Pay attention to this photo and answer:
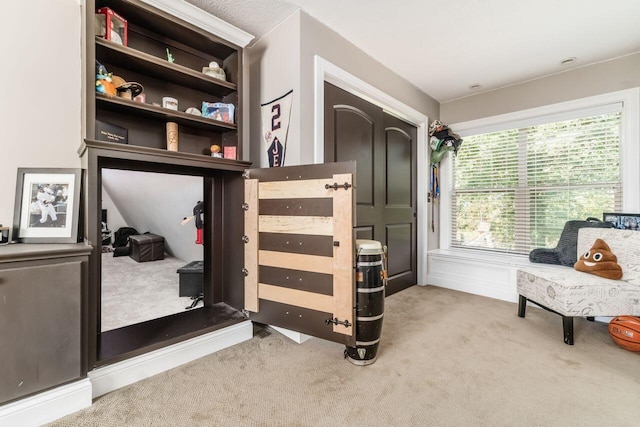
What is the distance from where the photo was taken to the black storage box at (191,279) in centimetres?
222

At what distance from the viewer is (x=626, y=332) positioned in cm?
188

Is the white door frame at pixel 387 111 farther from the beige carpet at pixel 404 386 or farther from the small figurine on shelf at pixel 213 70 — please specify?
the beige carpet at pixel 404 386

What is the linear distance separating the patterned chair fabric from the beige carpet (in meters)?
0.26

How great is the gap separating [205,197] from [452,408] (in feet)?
7.15

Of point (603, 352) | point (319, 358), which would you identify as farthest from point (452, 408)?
point (603, 352)

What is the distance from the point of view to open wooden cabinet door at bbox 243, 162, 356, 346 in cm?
164

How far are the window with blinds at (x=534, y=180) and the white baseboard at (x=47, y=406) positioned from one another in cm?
393

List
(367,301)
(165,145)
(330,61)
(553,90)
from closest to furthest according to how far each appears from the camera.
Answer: (367,301) < (165,145) < (330,61) < (553,90)

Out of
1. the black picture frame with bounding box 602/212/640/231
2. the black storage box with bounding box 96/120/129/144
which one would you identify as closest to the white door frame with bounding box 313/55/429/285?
the black storage box with bounding box 96/120/129/144

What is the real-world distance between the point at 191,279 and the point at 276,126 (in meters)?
1.46

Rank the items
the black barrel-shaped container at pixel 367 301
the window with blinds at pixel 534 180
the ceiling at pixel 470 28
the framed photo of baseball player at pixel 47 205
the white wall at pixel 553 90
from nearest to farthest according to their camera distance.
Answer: the framed photo of baseball player at pixel 47 205
the black barrel-shaped container at pixel 367 301
the ceiling at pixel 470 28
the white wall at pixel 553 90
the window with blinds at pixel 534 180

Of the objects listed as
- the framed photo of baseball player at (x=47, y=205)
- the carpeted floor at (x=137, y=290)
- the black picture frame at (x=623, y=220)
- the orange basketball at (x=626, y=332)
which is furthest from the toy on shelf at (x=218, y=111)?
the black picture frame at (x=623, y=220)

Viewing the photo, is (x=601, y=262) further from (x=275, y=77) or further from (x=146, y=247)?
(x=146, y=247)

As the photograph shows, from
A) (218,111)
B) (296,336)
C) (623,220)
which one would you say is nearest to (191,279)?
(296,336)
